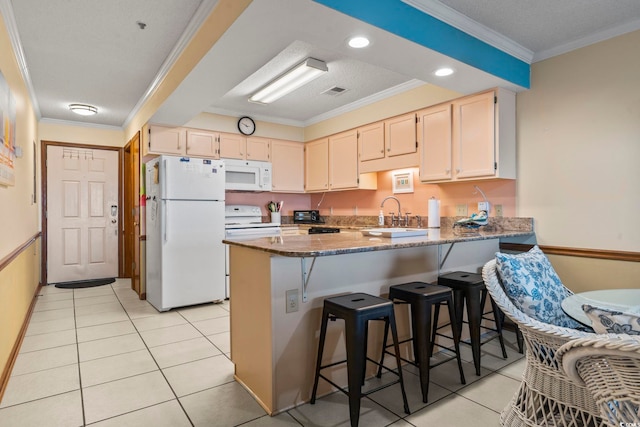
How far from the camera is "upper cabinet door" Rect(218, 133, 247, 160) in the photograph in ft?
15.9

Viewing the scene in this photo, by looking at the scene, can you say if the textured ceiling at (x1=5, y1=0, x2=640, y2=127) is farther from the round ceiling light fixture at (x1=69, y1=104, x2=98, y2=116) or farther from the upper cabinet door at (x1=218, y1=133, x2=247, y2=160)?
the upper cabinet door at (x1=218, y1=133, x2=247, y2=160)

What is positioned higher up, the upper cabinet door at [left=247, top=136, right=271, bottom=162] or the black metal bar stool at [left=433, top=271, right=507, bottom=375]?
the upper cabinet door at [left=247, top=136, right=271, bottom=162]

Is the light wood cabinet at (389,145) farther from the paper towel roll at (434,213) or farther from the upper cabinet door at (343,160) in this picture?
the paper towel roll at (434,213)

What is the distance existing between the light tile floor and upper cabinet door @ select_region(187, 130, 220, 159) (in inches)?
89.4

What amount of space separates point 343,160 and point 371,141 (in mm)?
576

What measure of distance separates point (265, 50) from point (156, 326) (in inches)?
107

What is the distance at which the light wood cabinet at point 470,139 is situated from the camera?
3.16 m

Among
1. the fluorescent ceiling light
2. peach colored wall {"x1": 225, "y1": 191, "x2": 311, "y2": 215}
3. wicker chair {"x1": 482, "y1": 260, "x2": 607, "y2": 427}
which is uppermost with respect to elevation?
the fluorescent ceiling light

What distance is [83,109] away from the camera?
14.8ft

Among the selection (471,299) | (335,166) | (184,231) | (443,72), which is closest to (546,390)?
(471,299)

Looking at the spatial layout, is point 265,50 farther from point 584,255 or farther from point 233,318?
point 584,255

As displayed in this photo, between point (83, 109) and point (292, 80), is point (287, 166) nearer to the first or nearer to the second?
point (292, 80)

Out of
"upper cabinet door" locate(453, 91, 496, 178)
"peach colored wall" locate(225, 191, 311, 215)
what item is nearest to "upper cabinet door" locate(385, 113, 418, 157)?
"upper cabinet door" locate(453, 91, 496, 178)

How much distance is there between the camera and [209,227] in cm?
417
